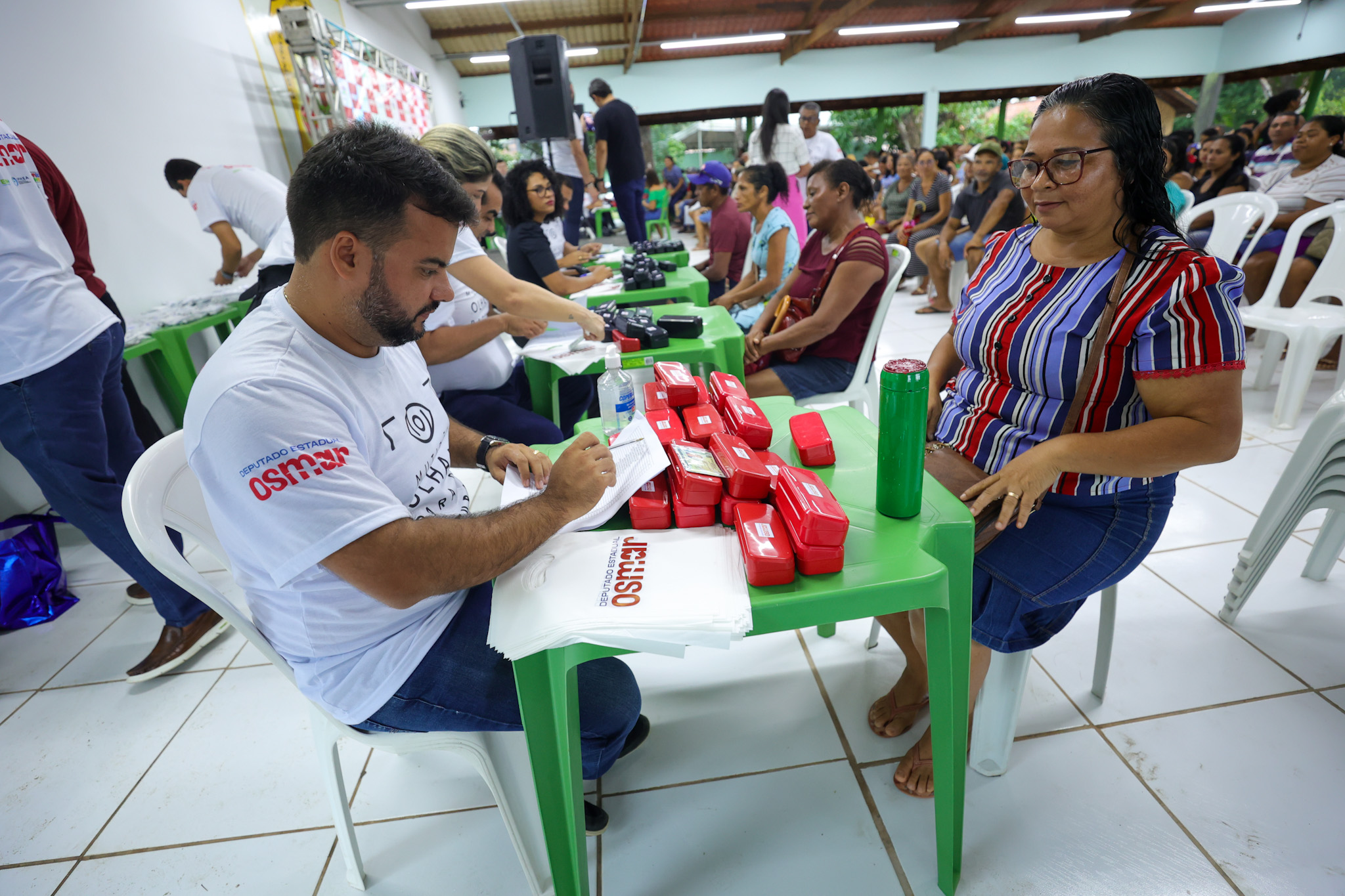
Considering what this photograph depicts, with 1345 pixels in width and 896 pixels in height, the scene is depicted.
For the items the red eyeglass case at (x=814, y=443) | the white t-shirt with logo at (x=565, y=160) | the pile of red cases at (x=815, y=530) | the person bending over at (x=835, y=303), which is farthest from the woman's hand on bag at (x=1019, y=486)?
the white t-shirt with logo at (x=565, y=160)

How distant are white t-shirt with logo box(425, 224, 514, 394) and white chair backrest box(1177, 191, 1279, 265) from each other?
10.7 ft

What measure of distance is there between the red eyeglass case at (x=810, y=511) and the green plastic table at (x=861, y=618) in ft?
0.20

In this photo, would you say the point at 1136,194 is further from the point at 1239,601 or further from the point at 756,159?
the point at 756,159

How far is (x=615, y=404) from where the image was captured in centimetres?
133

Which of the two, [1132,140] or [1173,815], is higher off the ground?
[1132,140]

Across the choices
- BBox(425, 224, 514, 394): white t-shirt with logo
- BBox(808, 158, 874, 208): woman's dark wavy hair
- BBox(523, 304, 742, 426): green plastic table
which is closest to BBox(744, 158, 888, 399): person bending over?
BBox(808, 158, 874, 208): woman's dark wavy hair

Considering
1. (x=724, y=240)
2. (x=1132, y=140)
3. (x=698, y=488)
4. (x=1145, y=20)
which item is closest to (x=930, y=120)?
(x=1145, y=20)

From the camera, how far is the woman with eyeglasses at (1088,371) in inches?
41.1

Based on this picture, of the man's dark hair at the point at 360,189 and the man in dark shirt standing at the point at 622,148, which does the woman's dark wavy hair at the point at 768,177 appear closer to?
the man in dark shirt standing at the point at 622,148

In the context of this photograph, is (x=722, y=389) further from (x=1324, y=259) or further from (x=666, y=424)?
(x=1324, y=259)

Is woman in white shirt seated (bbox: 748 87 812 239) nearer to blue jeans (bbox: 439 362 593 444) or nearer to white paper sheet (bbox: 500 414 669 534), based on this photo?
blue jeans (bbox: 439 362 593 444)

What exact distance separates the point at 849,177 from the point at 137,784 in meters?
2.76

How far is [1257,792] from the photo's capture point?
125 cm

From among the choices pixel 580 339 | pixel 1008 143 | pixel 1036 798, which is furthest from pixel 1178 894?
pixel 1008 143
